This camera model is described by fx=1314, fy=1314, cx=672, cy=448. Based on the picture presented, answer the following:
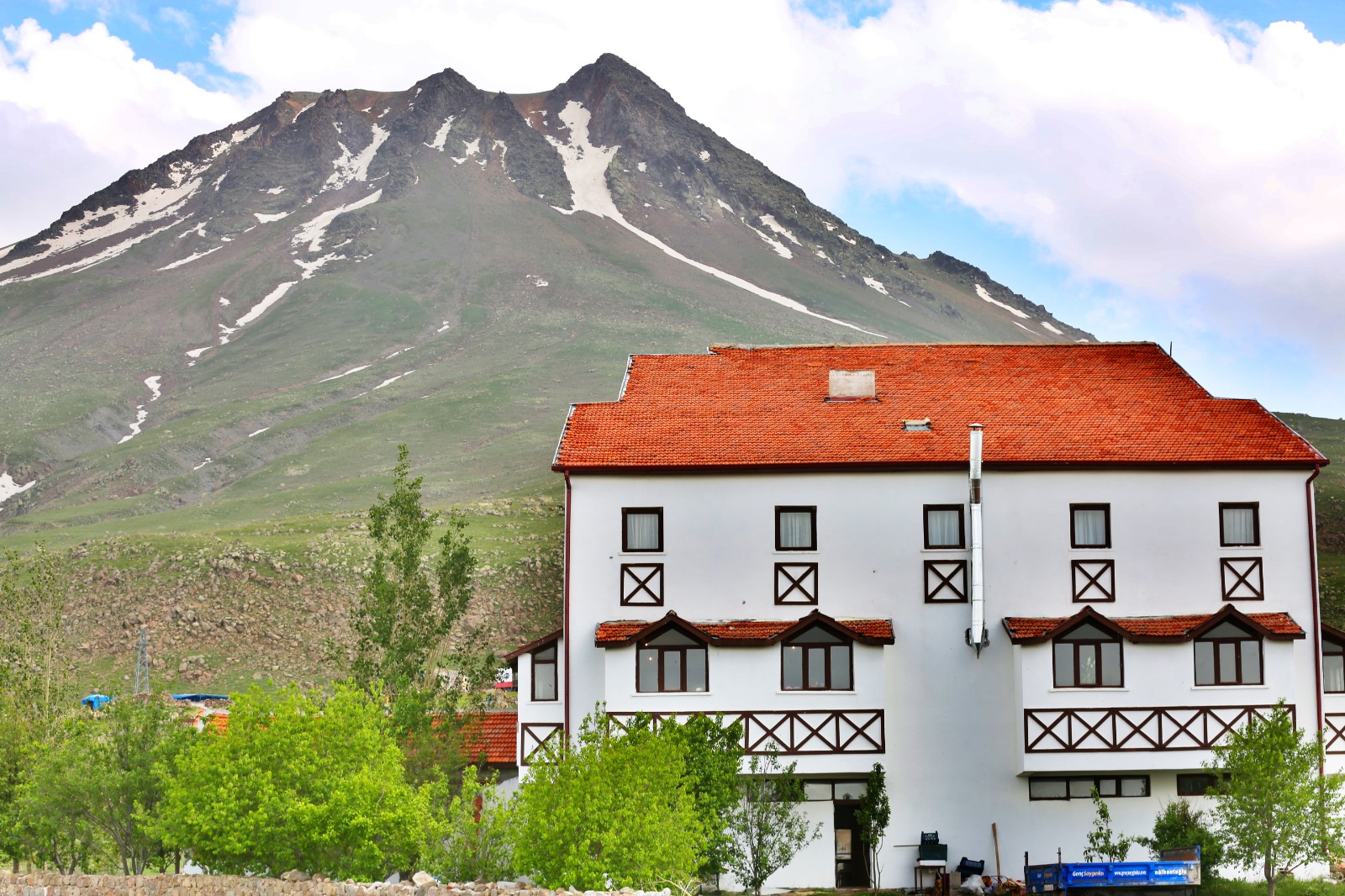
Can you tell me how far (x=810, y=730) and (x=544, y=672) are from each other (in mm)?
7885

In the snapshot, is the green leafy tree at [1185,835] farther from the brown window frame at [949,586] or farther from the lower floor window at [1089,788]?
the brown window frame at [949,586]

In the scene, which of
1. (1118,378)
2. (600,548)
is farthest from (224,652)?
(1118,378)

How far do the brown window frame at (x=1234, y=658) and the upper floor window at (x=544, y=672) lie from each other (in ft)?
58.6

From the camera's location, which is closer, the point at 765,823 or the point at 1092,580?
the point at 765,823

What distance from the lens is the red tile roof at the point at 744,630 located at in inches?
1420

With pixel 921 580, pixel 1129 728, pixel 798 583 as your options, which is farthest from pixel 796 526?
pixel 1129 728

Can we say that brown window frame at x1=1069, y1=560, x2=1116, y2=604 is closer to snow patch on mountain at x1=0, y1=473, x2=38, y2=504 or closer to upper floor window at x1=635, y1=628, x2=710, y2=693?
upper floor window at x1=635, y1=628, x2=710, y2=693

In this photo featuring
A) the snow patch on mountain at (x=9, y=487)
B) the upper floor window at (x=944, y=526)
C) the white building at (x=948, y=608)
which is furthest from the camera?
the snow patch on mountain at (x=9, y=487)

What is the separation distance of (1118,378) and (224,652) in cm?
6667

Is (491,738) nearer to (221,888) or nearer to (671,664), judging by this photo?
(671,664)

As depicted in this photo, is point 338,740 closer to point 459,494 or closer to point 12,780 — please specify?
point 12,780

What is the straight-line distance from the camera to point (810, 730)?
1414 inches

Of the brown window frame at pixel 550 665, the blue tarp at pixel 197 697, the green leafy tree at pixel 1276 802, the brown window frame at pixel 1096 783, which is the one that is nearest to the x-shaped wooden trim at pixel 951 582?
the brown window frame at pixel 1096 783

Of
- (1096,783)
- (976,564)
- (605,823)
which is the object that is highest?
(976,564)
